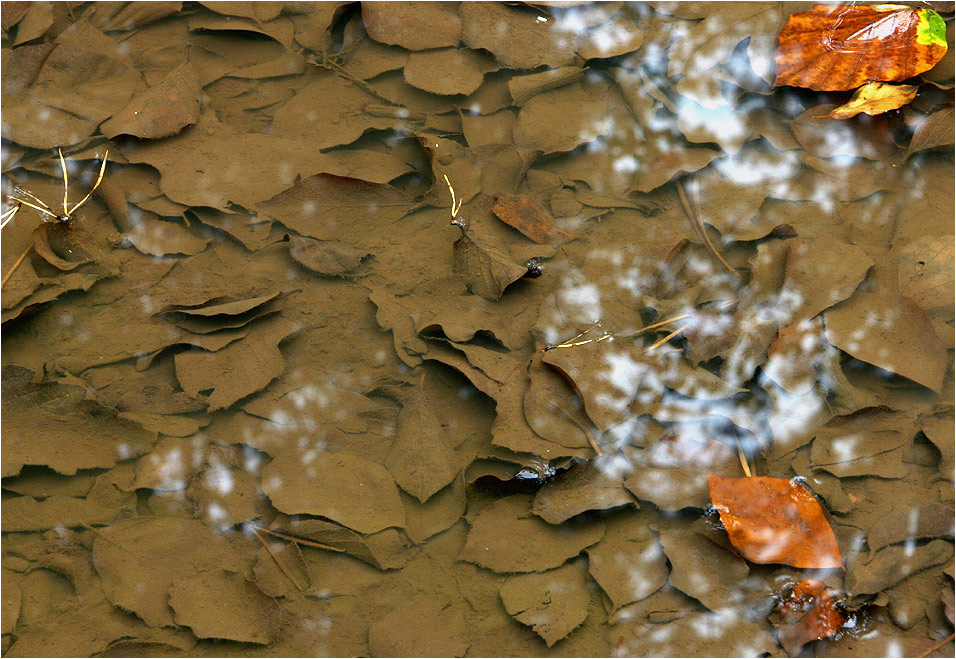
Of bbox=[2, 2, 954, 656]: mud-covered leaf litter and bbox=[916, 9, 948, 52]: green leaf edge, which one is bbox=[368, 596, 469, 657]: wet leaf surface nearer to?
bbox=[2, 2, 954, 656]: mud-covered leaf litter

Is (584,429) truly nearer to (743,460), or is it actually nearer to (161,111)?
(743,460)

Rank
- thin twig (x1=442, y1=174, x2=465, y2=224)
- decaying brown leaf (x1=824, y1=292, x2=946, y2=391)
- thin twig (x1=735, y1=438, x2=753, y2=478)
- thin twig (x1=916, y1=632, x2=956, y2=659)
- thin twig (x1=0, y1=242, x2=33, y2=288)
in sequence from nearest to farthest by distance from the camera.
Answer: thin twig (x1=916, y1=632, x2=956, y2=659)
thin twig (x1=735, y1=438, x2=753, y2=478)
decaying brown leaf (x1=824, y1=292, x2=946, y2=391)
thin twig (x1=0, y1=242, x2=33, y2=288)
thin twig (x1=442, y1=174, x2=465, y2=224)

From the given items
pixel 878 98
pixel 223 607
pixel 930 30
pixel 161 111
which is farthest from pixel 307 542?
pixel 930 30

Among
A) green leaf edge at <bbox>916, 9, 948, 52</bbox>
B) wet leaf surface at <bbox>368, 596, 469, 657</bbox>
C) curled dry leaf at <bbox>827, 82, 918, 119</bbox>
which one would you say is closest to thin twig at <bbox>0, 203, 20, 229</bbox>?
wet leaf surface at <bbox>368, 596, 469, 657</bbox>

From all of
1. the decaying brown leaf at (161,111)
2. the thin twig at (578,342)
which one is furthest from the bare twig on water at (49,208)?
the thin twig at (578,342)

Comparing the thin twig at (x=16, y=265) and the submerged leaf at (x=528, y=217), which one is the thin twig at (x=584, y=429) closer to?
the submerged leaf at (x=528, y=217)

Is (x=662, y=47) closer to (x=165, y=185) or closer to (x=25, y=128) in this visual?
(x=165, y=185)

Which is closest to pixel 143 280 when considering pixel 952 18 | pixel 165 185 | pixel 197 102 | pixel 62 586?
pixel 165 185
